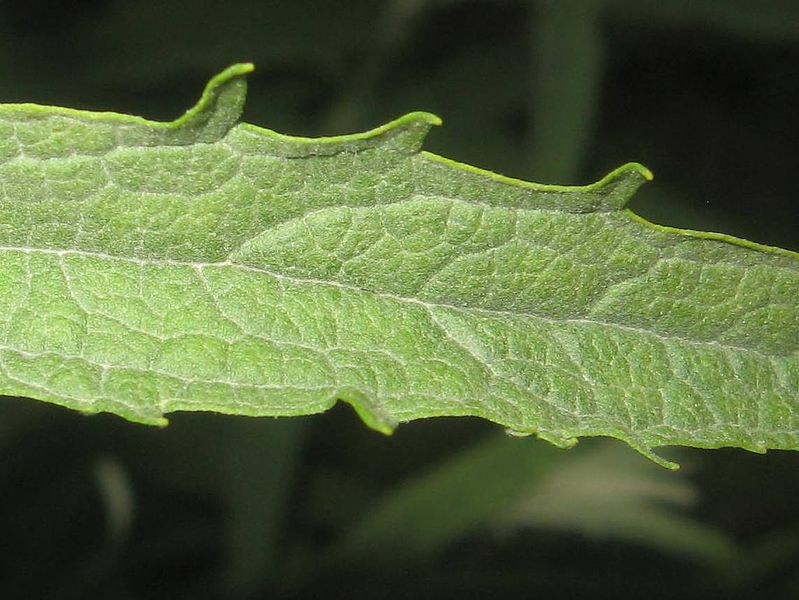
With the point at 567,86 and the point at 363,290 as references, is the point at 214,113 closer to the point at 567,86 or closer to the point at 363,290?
the point at 363,290

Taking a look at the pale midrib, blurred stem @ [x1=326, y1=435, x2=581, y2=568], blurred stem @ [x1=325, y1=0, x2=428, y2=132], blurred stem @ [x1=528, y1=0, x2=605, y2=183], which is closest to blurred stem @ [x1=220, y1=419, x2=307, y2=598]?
blurred stem @ [x1=326, y1=435, x2=581, y2=568]

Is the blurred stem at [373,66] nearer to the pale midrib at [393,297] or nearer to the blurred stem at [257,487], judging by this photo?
the blurred stem at [257,487]

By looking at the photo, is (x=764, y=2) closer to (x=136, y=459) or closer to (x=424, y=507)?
(x=424, y=507)

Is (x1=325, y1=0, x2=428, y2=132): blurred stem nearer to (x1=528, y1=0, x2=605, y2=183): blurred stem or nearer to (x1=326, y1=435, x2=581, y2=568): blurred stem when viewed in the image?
(x1=528, y1=0, x2=605, y2=183): blurred stem

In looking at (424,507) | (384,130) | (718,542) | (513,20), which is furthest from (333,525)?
(384,130)

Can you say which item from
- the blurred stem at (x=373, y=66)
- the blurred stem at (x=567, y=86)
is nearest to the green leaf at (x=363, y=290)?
the blurred stem at (x=567, y=86)

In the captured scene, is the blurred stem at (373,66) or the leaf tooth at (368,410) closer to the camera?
the leaf tooth at (368,410)
